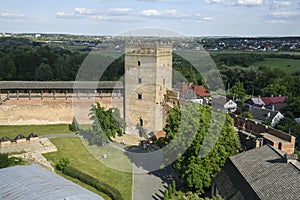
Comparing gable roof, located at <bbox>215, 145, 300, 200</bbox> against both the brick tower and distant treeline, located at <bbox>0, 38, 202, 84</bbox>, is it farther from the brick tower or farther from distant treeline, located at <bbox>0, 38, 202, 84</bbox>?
distant treeline, located at <bbox>0, 38, 202, 84</bbox>

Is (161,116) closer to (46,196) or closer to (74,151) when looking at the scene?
(74,151)

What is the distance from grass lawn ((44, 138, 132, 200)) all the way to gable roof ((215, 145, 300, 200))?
4743 millimetres

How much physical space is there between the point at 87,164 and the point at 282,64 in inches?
2589

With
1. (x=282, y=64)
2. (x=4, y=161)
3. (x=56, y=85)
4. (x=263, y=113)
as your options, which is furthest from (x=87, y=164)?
(x=282, y=64)

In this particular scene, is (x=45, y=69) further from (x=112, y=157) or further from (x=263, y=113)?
(x=263, y=113)

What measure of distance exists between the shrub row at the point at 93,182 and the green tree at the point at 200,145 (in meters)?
3.10

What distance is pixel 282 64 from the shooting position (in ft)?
241

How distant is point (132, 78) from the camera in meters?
22.7

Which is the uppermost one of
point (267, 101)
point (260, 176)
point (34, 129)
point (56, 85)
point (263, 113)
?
point (56, 85)

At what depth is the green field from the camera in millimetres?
67438

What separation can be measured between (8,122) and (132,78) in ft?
35.4

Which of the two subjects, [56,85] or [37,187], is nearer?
[37,187]

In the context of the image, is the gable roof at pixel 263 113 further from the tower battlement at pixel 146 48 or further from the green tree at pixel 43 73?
the green tree at pixel 43 73

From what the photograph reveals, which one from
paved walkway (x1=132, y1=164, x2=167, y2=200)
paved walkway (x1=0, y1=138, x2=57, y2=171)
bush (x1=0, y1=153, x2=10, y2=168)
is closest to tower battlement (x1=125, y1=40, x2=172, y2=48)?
paved walkway (x1=132, y1=164, x2=167, y2=200)
